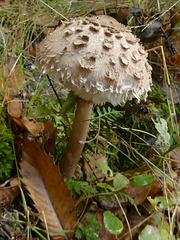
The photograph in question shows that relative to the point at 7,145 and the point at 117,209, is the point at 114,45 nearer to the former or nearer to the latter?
the point at 7,145

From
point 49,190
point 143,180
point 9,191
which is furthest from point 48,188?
point 143,180

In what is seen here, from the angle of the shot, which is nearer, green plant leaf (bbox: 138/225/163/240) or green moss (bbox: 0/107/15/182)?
green plant leaf (bbox: 138/225/163/240)

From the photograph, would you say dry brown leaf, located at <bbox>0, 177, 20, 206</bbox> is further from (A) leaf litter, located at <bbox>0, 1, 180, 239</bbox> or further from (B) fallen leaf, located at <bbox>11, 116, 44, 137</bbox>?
(B) fallen leaf, located at <bbox>11, 116, 44, 137</bbox>

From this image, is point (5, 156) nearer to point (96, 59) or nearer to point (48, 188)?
point (48, 188)

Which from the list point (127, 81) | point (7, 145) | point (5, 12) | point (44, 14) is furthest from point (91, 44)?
point (5, 12)

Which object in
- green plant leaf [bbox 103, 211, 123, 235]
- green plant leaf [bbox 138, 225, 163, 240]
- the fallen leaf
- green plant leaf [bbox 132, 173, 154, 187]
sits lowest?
green plant leaf [bbox 138, 225, 163, 240]

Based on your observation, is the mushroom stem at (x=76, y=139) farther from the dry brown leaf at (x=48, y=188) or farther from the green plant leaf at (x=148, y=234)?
the green plant leaf at (x=148, y=234)

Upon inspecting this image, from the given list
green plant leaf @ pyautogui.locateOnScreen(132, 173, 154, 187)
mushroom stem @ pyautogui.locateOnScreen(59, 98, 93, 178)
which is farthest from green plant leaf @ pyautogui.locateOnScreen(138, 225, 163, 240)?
mushroom stem @ pyautogui.locateOnScreen(59, 98, 93, 178)
